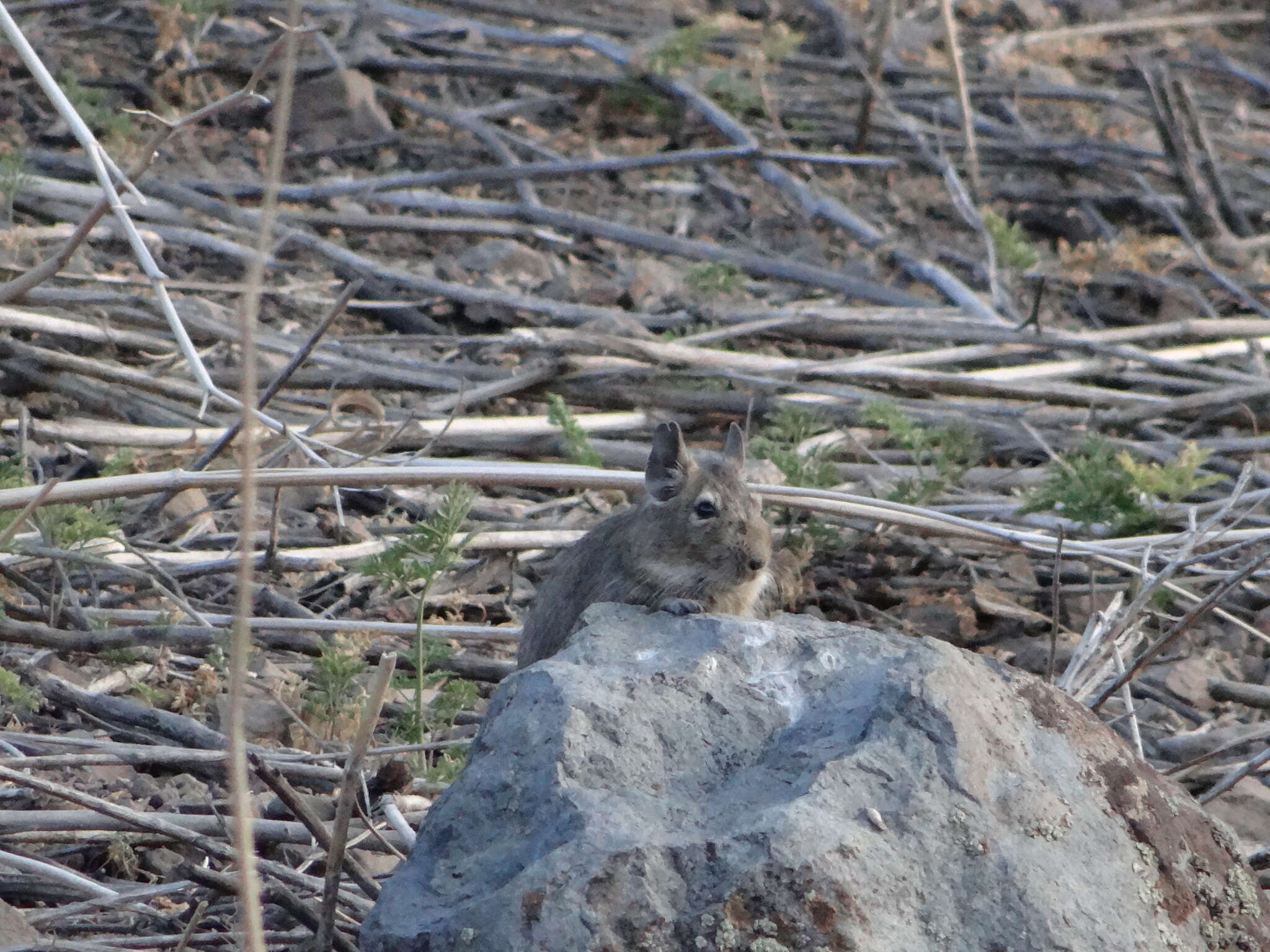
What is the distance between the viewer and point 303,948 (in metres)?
3.02

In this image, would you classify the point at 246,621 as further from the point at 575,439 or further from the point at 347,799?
the point at 575,439

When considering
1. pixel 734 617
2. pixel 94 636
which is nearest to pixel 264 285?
pixel 94 636

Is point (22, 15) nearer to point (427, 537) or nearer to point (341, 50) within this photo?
point (341, 50)

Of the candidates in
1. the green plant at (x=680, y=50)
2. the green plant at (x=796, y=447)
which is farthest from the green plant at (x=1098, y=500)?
the green plant at (x=680, y=50)

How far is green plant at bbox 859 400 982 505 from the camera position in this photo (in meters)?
6.19

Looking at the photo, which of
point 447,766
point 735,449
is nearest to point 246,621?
point 447,766

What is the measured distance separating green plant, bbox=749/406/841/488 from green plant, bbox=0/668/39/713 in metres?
2.88

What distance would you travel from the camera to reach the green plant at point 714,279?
794cm

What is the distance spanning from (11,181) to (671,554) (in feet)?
14.0

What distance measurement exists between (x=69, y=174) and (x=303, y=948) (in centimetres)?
643

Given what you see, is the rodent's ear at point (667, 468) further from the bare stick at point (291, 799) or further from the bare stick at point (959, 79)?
the bare stick at point (959, 79)

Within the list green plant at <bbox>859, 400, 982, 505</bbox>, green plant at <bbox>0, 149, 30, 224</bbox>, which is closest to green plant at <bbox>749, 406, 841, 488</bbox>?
green plant at <bbox>859, 400, 982, 505</bbox>

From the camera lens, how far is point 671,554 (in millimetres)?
4742

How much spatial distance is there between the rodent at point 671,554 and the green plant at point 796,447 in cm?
114
